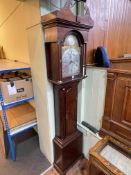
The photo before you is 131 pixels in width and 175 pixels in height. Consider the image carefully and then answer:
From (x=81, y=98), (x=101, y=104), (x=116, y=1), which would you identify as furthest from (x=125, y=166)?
(x=116, y=1)

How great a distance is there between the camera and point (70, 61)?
1.18 metres

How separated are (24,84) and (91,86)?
822 millimetres

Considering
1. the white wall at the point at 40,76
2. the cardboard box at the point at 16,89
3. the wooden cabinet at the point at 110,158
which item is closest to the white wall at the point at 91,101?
the wooden cabinet at the point at 110,158

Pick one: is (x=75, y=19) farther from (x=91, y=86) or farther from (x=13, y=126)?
(x=13, y=126)

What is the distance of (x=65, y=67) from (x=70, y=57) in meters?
0.11

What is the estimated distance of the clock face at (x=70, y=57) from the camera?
43.9 inches

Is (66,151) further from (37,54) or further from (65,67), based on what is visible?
(37,54)

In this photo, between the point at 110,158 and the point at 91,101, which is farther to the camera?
the point at 91,101

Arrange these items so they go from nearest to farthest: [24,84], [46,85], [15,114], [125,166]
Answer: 1. [125,166]
2. [46,85]
3. [24,84]
4. [15,114]

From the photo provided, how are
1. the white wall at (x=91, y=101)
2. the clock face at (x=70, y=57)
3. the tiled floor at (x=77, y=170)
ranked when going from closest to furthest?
the clock face at (x=70, y=57), the white wall at (x=91, y=101), the tiled floor at (x=77, y=170)

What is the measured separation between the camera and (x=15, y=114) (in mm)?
1880

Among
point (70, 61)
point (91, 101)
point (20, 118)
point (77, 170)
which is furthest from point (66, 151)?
point (70, 61)

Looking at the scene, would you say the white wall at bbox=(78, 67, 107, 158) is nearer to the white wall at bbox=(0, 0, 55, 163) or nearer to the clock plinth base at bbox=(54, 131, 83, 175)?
the clock plinth base at bbox=(54, 131, 83, 175)

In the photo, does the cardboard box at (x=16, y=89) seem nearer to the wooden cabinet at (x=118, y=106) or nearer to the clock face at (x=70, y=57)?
the clock face at (x=70, y=57)
